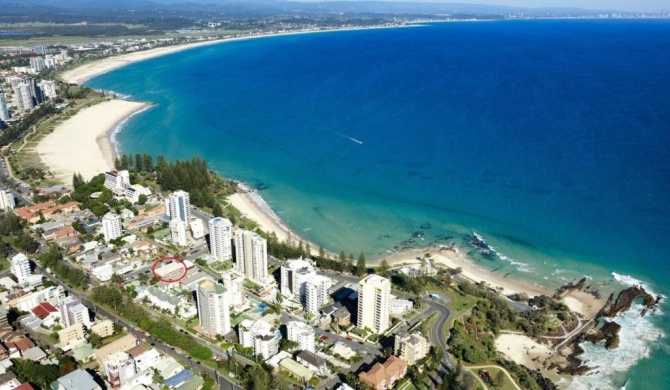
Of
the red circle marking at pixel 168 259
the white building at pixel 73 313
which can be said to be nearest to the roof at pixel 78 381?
the white building at pixel 73 313

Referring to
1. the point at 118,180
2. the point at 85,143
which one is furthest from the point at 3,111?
the point at 118,180

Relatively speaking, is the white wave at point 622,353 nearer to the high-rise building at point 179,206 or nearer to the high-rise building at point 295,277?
the high-rise building at point 295,277

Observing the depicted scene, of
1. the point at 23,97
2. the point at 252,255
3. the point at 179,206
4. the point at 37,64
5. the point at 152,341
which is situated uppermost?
the point at 37,64

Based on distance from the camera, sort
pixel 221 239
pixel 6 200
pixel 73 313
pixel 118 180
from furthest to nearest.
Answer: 1. pixel 118 180
2. pixel 6 200
3. pixel 221 239
4. pixel 73 313

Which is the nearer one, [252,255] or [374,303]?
[374,303]

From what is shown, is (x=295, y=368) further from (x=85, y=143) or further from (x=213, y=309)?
(x=85, y=143)

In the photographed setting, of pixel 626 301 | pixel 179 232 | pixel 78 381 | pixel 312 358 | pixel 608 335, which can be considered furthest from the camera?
pixel 179 232

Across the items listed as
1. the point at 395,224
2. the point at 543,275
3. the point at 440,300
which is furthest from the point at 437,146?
the point at 440,300
